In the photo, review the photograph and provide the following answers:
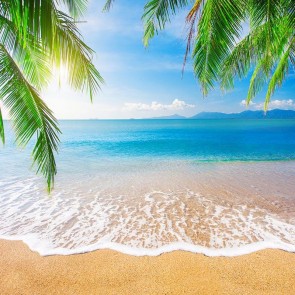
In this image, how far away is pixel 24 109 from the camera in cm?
321

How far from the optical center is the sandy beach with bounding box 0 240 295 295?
299 cm

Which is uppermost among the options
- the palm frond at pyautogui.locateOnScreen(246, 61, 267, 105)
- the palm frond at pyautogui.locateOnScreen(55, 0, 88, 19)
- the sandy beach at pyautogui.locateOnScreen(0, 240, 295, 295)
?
the palm frond at pyautogui.locateOnScreen(55, 0, 88, 19)

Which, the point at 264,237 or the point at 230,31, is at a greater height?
the point at 230,31

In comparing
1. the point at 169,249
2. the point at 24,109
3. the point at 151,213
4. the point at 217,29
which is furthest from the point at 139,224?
the point at 217,29

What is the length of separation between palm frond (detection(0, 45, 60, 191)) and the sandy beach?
5.77ft

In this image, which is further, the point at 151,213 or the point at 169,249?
the point at 151,213

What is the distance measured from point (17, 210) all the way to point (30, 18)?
5753 mm

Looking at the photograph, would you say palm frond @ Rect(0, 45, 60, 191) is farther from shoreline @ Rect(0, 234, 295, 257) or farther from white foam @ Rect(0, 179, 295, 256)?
white foam @ Rect(0, 179, 295, 256)

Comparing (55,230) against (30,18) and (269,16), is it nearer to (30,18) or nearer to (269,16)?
(30,18)

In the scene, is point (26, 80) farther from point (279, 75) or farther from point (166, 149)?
point (166, 149)

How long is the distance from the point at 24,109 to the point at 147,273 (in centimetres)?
327

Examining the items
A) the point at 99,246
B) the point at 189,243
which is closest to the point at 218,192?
the point at 189,243

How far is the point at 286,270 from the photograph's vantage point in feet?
10.8

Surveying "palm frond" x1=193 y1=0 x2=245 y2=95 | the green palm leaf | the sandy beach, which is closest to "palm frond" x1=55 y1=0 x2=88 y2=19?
the green palm leaf
